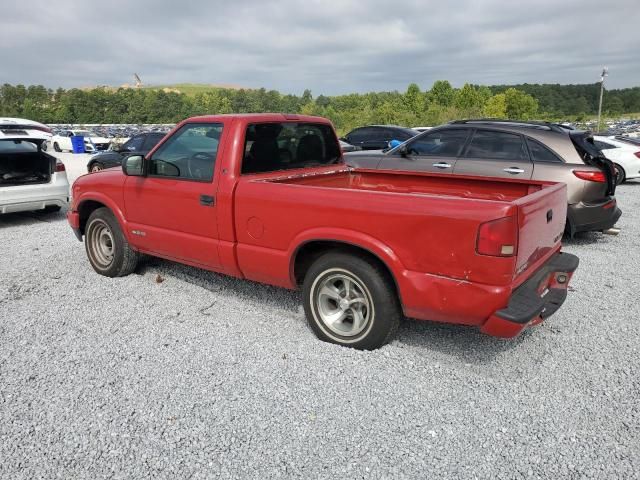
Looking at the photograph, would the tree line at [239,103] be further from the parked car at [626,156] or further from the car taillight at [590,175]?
the car taillight at [590,175]

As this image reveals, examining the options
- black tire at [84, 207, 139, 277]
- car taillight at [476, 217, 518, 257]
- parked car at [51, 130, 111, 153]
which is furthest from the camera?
parked car at [51, 130, 111, 153]

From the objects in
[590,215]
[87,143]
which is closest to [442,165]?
[590,215]

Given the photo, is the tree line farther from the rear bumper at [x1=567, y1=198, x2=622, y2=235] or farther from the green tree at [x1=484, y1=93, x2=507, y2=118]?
the rear bumper at [x1=567, y1=198, x2=622, y2=235]

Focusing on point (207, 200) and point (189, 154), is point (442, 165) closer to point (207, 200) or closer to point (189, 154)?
point (189, 154)

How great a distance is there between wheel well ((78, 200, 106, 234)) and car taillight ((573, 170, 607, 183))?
19.0 ft

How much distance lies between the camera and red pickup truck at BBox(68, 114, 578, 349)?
112 inches

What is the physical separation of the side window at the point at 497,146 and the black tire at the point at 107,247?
15.6ft

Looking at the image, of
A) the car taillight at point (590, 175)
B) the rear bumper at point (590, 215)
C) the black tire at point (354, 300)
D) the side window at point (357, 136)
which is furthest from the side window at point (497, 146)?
the side window at point (357, 136)

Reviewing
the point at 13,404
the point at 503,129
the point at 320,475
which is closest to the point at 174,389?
the point at 13,404

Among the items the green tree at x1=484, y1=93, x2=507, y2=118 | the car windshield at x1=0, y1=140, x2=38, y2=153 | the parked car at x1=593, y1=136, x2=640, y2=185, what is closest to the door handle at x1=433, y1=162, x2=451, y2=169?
→ the car windshield at x1=0, y1=140, x2=38, y2=153

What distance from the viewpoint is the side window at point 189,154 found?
13.5 ft

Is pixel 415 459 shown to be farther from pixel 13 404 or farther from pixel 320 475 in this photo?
pixel 13 404

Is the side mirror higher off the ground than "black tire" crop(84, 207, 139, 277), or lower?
higher

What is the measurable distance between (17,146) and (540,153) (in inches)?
338
